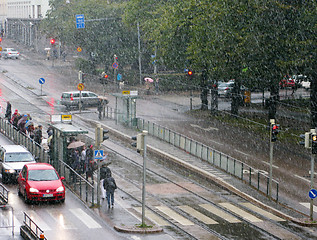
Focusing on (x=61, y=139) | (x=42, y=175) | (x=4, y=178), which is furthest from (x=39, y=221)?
(x=61, y=139)

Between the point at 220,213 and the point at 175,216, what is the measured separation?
6.70 ft

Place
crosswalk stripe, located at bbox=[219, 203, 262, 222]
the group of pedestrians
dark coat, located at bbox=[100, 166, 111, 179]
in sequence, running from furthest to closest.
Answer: the group of pedestrians < dark coat, located at bbox=[100, 166, 111, 179] < crosswalk stripe, located at bbox=[219, 203, 262, 222]

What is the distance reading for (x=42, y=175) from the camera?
27.9 metres

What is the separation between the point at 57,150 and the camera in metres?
33.0

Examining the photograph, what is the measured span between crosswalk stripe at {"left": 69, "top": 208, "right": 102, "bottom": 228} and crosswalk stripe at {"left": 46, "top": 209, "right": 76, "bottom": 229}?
1.88 ft

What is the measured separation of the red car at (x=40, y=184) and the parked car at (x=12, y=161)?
8.68ft

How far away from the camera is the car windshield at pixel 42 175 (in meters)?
27.7

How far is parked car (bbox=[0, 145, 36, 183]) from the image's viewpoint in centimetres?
3106

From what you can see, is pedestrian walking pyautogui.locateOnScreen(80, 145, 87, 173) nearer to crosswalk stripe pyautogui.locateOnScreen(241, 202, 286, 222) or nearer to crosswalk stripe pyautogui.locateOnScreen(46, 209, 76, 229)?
crosswalk stripe pyautogui.locateOnScreen(46, 209, 76, 229)

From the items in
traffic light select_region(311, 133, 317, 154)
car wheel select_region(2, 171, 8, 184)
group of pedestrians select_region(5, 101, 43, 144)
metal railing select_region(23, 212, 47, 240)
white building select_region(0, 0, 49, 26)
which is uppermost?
white building select_region(0, 0, 49, 26)

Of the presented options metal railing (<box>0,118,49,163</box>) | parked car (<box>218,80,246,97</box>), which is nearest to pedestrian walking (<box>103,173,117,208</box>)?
metal railing (<box>0,118,49,163</box>)

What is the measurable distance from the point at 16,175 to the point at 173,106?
2865 centimetres

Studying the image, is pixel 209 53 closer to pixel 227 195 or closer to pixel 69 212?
pixel 227 195

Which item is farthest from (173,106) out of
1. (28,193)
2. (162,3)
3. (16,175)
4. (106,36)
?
(28,193)
